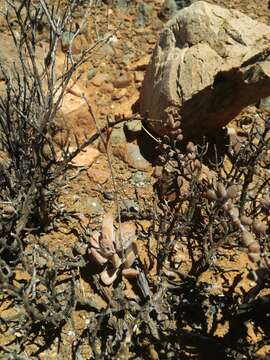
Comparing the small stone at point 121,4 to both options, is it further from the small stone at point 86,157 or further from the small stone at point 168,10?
the small stone at point 86,157

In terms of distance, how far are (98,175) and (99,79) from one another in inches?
31.7

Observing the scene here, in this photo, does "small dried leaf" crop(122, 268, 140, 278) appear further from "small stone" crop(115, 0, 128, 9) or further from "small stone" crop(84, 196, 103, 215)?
"small stone" crop(115, 0, 128, 9)

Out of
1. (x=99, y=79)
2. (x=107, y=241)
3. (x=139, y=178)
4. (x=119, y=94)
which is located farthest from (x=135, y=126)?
(x=107, y=241)

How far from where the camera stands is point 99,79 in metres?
3.23

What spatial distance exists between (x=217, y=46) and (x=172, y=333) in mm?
1451

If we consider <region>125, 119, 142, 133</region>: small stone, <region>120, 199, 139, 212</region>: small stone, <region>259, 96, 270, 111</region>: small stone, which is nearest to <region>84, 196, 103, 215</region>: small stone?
<region>120, 199, 139, 212</region>: small stone

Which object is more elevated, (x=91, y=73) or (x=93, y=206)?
(x=91, y=73)

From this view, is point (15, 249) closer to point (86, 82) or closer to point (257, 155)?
point (257, 155)

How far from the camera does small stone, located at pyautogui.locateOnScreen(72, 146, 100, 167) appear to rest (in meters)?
2.77

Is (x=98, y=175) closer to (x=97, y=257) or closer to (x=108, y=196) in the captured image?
(x=108, y=196)

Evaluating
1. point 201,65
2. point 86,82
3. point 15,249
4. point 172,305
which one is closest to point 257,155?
point 201,65

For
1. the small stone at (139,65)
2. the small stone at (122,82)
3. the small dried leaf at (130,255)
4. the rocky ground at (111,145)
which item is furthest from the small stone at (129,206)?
the small stone at (139,65)

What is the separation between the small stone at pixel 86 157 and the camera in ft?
9.07

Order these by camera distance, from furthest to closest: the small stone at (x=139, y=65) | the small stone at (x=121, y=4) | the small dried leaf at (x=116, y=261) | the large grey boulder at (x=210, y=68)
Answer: the small stone at (x=121, y=4) → the small stone at (x=139, y=65) → the large grey boulder at (x=210, y=68) → the small dried leaf at (x=116, y=261)
